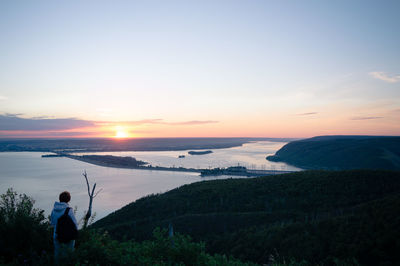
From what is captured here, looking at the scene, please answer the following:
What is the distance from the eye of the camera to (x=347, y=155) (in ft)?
368

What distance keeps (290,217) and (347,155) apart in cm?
10231

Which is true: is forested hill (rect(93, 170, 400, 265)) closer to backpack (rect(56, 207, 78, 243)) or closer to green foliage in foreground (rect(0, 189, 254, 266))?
green foliage in foreground (rect(0, 189, 254, 266))

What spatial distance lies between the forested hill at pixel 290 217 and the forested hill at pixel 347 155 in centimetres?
7416

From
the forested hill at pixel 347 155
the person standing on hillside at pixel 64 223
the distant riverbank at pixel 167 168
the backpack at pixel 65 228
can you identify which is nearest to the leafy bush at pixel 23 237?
the person standing on hillside at pixel 64 223

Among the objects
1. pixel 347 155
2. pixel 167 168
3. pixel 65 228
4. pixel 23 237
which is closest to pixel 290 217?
pixel 23 237

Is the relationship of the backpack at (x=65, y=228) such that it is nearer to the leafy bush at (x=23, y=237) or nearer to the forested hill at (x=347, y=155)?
the leafy bush at (x=23, y=237)

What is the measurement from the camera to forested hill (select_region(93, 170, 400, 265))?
47.9ft

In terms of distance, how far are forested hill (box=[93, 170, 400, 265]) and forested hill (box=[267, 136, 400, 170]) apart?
7416 centimetres

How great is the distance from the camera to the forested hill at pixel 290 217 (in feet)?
47.9

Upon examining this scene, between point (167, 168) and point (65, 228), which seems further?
point (167, 168)

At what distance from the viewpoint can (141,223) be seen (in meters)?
30.8

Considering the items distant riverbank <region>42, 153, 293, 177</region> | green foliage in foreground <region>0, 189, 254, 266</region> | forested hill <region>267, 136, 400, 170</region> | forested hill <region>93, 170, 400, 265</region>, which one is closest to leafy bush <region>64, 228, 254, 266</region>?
green foliage in foreground <region>0, 189, 254, 266</region>

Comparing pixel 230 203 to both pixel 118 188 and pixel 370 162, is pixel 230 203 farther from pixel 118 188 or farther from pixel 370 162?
pixel 370 162

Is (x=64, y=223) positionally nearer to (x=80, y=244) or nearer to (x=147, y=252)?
(x=80, y=244)
